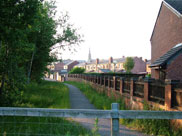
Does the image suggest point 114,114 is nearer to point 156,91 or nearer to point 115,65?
point 156,91

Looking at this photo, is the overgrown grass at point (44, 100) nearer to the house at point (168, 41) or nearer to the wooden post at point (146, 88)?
the wooden post at point (146, 88)

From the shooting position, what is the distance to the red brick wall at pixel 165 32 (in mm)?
15726

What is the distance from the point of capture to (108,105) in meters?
9.88

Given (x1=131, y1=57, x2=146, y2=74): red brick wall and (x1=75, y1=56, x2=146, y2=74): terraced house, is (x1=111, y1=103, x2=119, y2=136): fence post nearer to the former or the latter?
(x1=75, y1=56, x2=146, y2=74): terraced house

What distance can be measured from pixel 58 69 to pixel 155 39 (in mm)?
96422

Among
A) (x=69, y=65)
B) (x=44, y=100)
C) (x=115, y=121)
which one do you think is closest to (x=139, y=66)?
(x=69, y=65)

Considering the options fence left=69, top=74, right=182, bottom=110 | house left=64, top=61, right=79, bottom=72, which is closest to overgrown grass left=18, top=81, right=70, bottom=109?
fence left=69, top=74, right=182, bottom=110

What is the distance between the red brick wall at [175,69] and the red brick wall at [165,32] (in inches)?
99.7

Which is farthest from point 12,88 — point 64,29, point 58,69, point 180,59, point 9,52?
point 58,69

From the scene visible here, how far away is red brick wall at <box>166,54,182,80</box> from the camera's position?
13.3 m

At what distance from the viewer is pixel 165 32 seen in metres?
18.3

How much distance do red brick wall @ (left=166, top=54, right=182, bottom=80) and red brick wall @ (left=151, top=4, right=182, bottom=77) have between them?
8.31 feet

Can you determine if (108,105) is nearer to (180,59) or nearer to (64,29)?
(180,59)

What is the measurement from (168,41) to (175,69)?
15.9ft
